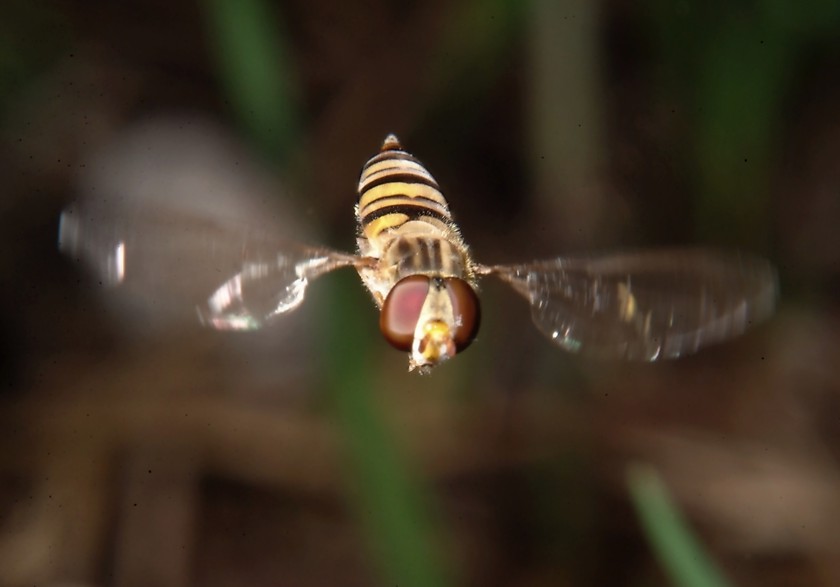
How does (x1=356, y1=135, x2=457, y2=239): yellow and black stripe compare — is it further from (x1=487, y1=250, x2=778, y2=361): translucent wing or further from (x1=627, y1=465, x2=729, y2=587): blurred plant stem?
(x1=627, y1=465, x2=729, y2=587): blurred plant stem

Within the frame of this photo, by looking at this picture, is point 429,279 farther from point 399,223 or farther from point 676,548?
point 676,548

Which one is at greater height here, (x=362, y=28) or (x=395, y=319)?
(x=362, y=28)

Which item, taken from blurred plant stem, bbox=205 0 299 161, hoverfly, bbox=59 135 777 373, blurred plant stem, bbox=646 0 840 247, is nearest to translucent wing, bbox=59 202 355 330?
hoverfly, bbox=59 135 777 373

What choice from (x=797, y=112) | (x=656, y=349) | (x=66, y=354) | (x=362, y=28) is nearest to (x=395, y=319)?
(x=656, y=349)

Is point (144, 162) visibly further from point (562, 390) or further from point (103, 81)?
point (562, 390)

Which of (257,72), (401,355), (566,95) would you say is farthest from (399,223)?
(566,95)

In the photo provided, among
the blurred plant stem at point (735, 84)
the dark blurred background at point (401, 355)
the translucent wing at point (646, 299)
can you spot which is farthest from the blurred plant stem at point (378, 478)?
the blurred plant stem at point (735, 84)
